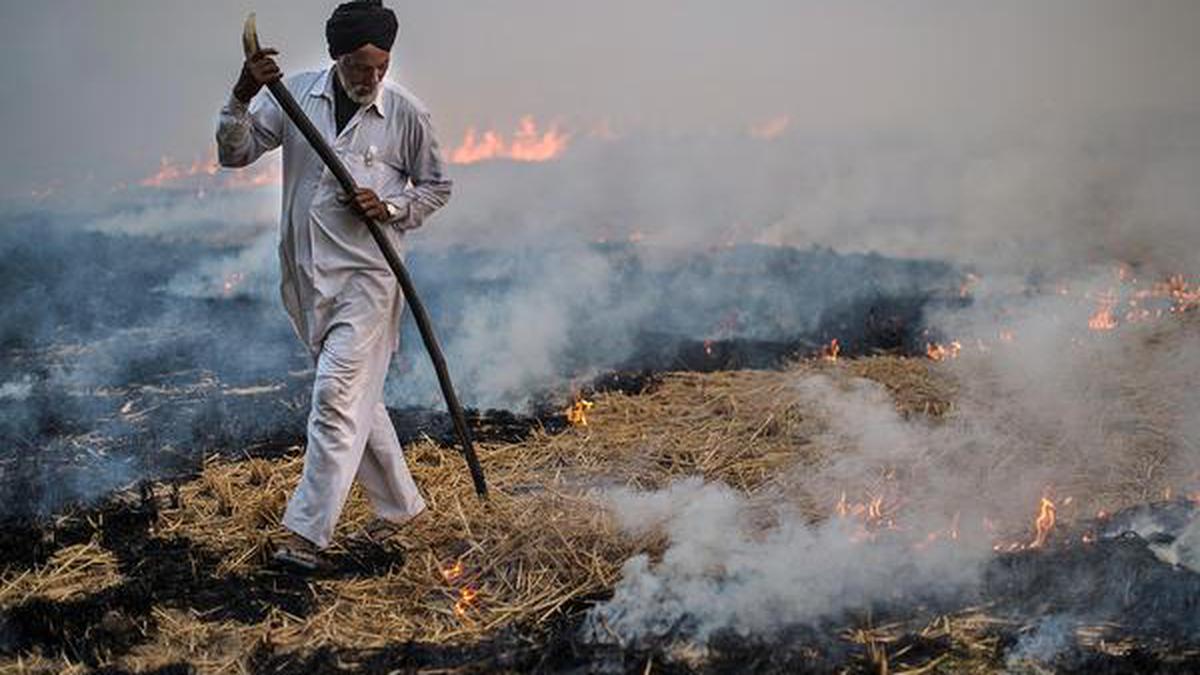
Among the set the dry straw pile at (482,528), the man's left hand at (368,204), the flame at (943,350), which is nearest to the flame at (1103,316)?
the flame at (943,350)

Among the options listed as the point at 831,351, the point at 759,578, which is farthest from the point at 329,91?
the point at 831,351

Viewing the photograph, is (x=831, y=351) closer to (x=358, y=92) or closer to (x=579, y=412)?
(x=579, y=412)

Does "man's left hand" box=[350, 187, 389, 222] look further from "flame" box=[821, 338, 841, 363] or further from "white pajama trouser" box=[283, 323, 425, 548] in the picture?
"flame" box=[821, 338, 841, 363]

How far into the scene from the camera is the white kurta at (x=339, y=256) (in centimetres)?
441

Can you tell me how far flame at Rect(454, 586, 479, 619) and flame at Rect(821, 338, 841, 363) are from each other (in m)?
4.02

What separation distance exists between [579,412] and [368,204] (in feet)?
8.42

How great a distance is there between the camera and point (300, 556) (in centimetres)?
442

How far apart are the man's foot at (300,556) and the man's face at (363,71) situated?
6.07 ft

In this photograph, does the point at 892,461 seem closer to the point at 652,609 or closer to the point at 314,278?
the point at 652,609

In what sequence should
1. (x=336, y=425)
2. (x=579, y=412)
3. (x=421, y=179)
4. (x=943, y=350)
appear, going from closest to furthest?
(x=336, y=425)
(x=421, y=179)
(x=579, y=412)
(x=943, y=350)

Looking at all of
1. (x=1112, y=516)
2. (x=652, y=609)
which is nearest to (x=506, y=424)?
(x=652, y=609)

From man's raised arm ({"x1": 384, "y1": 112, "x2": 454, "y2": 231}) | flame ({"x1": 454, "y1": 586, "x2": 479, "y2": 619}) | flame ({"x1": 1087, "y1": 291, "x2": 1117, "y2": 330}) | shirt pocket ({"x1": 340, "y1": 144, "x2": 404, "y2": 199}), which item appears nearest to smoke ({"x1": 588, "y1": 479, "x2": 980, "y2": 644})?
flame ({"x1": 454, "y1": 586, "x2": 479, "y2": 619})

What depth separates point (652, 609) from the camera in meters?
3.86

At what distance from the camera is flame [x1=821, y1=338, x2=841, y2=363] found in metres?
7.61
